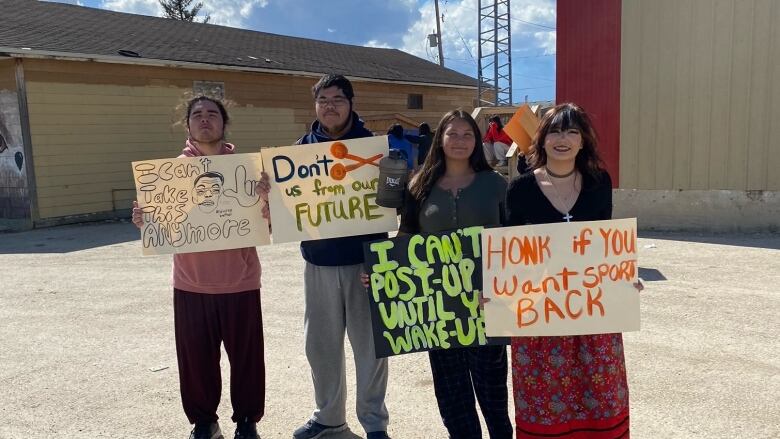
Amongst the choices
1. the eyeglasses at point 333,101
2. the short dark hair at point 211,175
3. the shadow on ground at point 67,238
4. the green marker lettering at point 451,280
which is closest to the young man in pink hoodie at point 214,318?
the short dark hair at point 211,175

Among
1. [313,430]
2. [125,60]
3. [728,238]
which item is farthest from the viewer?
[125,60]

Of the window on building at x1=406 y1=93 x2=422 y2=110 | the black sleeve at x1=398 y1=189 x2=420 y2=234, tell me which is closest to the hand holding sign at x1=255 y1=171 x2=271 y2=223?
the black sleeve at x1=398 y1=189 x2=420 y2=234

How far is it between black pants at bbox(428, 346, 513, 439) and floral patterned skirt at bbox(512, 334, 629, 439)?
0.23 m

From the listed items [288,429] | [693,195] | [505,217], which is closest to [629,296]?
[505,217]

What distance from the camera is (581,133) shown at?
2627 millimetres

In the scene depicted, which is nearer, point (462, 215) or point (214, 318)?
point (462, 215)

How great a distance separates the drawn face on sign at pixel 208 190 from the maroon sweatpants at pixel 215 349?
0.49m

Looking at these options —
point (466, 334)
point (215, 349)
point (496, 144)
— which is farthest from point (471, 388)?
point (496, 144)

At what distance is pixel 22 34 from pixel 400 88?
11471 millimetres

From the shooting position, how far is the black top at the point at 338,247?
129 inches

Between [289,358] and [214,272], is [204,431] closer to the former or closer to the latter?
[214,272]

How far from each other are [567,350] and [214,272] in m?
1.87

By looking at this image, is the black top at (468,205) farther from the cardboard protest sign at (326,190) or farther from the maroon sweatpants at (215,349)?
the maroon sweatpants at (215,349)

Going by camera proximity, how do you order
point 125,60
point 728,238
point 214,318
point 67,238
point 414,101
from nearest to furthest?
point 214,318 → point 728,238 → point 67,238 → point 125,60 → point 414,101
